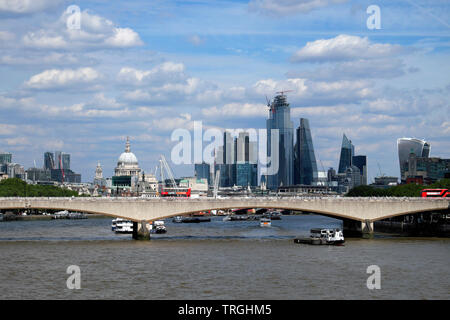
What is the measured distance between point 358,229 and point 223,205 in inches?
730

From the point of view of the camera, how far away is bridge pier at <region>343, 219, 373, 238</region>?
91.1 metres

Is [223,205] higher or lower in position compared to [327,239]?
higher

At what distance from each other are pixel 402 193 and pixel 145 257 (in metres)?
78.0

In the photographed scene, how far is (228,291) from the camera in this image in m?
44.6

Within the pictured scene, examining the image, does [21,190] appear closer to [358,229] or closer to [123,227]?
[123,227]

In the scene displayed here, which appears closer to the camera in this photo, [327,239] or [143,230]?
[327,239]

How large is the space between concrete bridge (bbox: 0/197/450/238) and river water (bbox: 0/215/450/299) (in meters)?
5.09

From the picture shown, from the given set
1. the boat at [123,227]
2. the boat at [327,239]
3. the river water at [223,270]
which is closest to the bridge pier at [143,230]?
the river water at [223,270]

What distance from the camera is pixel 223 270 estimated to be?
54656mm

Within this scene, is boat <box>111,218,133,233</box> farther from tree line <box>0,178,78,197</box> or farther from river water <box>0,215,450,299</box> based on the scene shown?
tree line <box>0,178,78,197</box>

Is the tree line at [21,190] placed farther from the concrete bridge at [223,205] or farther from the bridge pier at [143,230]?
the bridge pier at [143,230]

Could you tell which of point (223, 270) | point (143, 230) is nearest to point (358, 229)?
point (143, 230)

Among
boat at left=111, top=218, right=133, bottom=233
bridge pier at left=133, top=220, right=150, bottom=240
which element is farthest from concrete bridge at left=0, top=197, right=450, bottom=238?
boat at left=111, top=218, right=133, bottom=233
